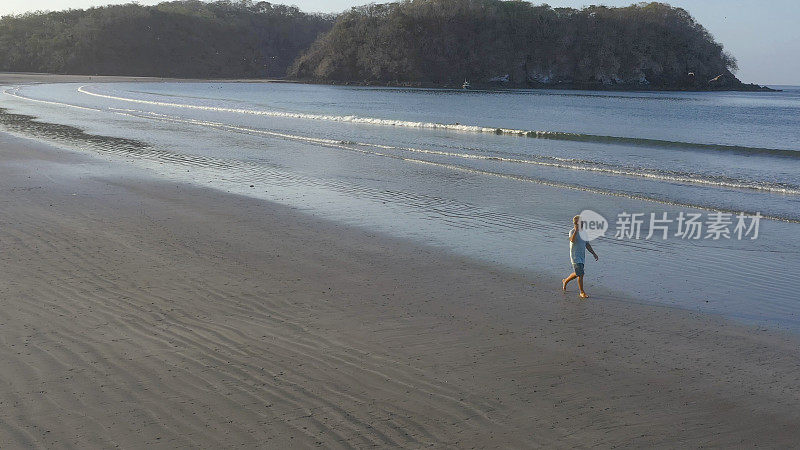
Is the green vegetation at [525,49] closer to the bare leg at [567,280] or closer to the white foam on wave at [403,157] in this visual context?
the white foam on wave at [403,157]

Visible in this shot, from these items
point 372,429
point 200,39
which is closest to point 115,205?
point 372,429

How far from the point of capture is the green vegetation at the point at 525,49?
130750 mm

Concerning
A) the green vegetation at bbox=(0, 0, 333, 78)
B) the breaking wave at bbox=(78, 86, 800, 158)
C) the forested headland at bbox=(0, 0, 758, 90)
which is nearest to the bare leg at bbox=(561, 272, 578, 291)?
the breaking wave at bbox=(78, 86, 800, 158)

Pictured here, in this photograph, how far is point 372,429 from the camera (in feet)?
16.6

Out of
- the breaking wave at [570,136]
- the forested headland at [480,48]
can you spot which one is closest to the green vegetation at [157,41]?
the forested headland at [480,48]

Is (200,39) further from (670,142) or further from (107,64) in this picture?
(670,142)

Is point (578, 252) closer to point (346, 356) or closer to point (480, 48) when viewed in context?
point (346, 356)

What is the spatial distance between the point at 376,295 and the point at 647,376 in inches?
127

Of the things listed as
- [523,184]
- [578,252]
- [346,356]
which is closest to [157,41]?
[523,184]

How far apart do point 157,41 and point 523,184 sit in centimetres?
15536

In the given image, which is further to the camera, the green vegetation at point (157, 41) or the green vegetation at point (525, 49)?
the green vegetation at point (157, 41)

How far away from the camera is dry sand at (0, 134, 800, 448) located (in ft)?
16.7

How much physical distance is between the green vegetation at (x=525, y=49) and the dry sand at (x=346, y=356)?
12224 centimetres

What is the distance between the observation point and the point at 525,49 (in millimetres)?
135500
